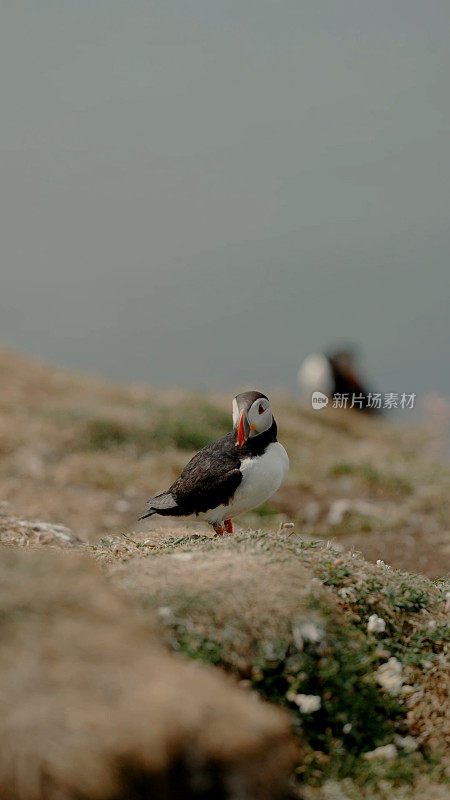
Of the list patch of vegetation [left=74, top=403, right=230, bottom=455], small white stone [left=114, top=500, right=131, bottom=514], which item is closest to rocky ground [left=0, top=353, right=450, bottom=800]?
small white stone [left=114, top=500, right=131, bottom=514]

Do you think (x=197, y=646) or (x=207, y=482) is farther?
(x=207, y=482)

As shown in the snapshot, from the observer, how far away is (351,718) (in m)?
3.89

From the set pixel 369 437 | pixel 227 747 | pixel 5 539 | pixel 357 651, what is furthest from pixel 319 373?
pixel 227 747

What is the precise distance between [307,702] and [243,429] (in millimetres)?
2335

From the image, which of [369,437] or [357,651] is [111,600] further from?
[369,437]

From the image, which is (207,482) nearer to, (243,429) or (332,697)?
(243,429)

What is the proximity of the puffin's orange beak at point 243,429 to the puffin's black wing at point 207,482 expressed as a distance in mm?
176

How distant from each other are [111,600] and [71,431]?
11341 mm

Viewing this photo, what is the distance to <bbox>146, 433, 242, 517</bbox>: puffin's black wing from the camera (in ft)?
19.2

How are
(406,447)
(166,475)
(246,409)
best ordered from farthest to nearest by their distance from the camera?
(406,447), (166,475), (246,409)

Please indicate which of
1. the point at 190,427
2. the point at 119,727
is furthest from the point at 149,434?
the point at 119,727

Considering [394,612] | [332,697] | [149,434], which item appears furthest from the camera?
[149,434]

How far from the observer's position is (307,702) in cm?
376

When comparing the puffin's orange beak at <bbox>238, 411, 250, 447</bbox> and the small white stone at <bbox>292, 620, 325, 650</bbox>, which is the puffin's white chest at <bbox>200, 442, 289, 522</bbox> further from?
the small white stone at <bbox>292, 620, 325, 650</bbox>
